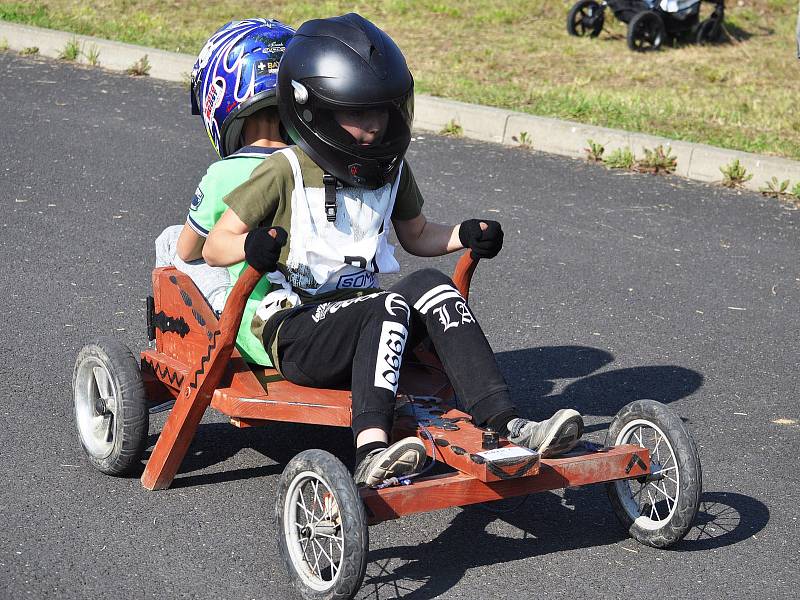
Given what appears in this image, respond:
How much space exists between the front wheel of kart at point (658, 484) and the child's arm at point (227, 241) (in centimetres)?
128

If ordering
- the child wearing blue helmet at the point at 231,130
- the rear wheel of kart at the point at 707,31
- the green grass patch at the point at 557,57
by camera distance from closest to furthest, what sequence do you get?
the child wearing blue helmet at the point at 231,130 < the green grass patch at the point at 557,57 < the rear wheel of kart at the point at 707,31

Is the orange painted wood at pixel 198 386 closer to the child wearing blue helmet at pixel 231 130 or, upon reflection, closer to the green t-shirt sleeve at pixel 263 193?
the child wearing blue helmet at pixel 231 130

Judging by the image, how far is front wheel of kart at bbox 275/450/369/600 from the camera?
121 inches

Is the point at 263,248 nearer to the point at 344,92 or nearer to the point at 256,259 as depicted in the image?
the point at 256,259

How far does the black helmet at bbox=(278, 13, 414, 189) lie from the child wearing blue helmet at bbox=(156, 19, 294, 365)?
0.37 metres

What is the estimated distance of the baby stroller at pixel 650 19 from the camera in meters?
11.9

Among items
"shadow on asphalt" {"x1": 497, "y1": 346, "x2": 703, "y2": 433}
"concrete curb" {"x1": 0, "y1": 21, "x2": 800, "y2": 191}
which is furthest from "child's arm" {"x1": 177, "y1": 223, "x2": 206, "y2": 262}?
"concrete curb" {"x1": 0, "y1": 21, "x2": 800, "y2": 191}

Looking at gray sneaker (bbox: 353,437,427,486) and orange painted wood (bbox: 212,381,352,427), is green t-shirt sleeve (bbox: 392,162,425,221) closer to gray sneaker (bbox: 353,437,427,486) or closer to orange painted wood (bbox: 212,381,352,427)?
orange painted wood (bbox: 212,381,352,427)

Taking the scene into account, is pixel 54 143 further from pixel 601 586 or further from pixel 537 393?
pixel 601 586

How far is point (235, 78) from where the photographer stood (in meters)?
4.31

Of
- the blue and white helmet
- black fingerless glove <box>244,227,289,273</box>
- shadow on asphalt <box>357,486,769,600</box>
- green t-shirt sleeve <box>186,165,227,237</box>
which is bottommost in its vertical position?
shadow on asphalt <box>357,486,769,600</box>

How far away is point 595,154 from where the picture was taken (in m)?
8.60

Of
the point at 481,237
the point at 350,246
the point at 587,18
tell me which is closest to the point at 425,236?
the point at 481,237

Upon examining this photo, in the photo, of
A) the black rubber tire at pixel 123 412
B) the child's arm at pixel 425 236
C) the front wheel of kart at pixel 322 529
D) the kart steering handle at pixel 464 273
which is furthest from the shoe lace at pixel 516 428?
the black rubber tire at pixel 123 412
